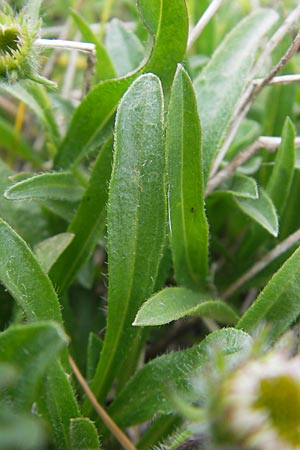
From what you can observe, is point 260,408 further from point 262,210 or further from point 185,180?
point 262,210

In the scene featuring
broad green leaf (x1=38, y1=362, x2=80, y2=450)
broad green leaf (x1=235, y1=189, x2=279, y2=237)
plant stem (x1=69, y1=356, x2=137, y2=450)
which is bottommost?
plant stem (x1=69, y1=356, x2=137, y2=450)

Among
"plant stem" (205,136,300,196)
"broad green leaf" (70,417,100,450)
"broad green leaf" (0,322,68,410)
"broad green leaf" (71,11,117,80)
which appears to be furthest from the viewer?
"broad green leaf" (71,11,117,80)

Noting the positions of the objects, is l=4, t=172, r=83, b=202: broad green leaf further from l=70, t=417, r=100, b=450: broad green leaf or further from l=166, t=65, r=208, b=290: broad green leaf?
l=70, t=417, r=100, b=450: broad green leaf

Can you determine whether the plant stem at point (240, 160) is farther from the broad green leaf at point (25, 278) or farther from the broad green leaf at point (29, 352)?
the broad green leaf at point (29, 352)

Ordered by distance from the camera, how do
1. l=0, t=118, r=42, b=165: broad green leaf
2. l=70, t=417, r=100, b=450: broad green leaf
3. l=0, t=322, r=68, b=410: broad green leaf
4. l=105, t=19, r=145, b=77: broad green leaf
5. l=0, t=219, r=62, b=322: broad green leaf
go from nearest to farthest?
l=0, t=322, r=68, b=410: broad green leaf → l=70, t=417, r=100, b=450: broad green leaf → l=0, t=219, r=62, b=322: broad green leaf → l=105, t=19, r=145, b=77: broad green leaf → l=0, t=118, r=42, b=165: broad green leaf

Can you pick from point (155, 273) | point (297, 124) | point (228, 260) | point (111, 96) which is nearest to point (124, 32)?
point (111, 96)

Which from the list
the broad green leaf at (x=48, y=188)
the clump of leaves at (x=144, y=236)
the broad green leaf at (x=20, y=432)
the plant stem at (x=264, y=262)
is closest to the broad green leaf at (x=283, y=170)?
the clump of leaves at (x=144, y=236)

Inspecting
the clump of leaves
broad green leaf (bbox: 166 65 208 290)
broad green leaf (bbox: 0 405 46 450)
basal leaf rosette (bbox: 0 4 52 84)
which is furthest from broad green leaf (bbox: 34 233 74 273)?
broad green leaf (bbox: 0 405 46 450)

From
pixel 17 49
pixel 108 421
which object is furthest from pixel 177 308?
pixel 17 49
